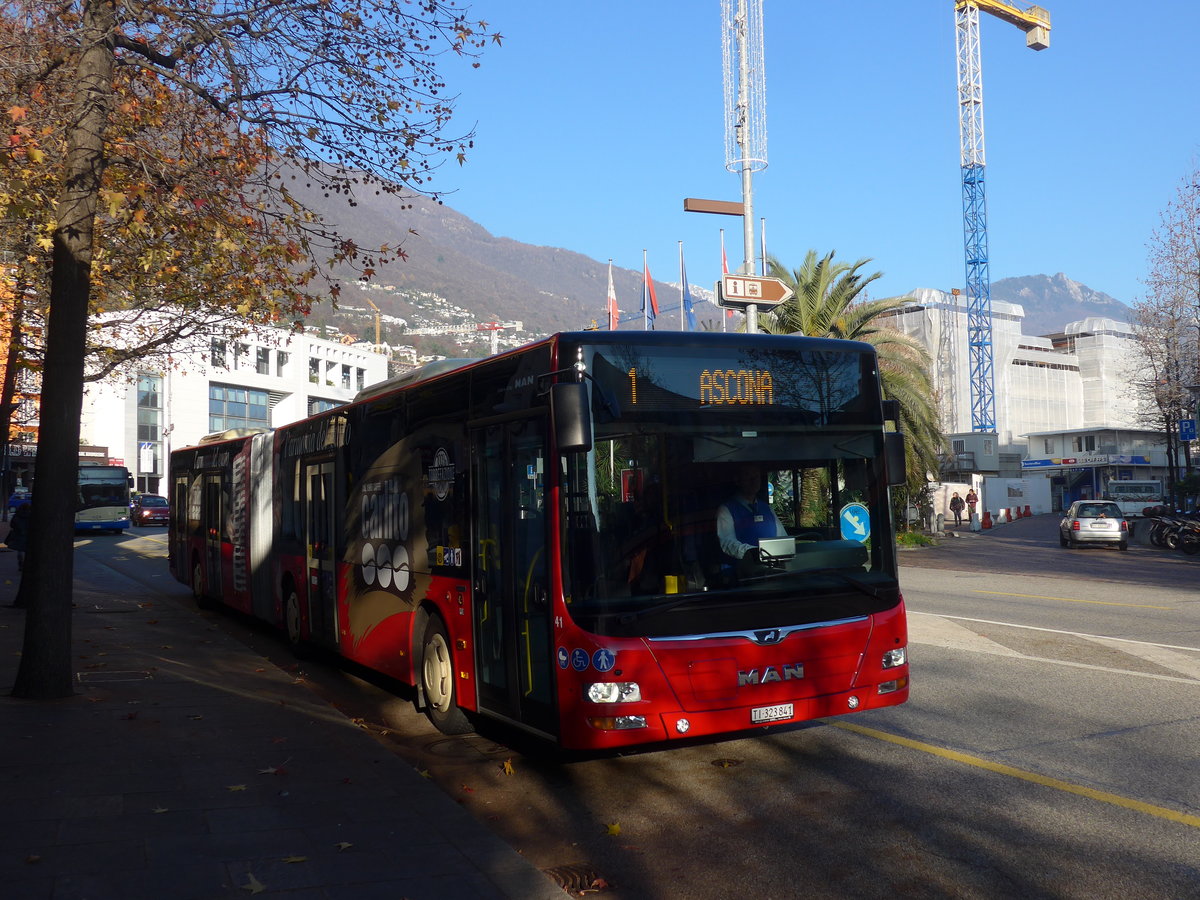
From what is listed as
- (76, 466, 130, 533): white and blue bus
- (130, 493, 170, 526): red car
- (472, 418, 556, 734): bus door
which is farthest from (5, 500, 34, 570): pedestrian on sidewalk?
(130, 493, 170, 526): red car

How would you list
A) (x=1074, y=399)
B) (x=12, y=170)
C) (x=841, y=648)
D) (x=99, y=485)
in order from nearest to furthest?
1. (x=841, y=648)
2. (x=12, y=170)
3. (x=99, y=485)
4. (x=1074, y=399)

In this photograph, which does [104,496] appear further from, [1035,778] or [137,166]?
[1035,778]

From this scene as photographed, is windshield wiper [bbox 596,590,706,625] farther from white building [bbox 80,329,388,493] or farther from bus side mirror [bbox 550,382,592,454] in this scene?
white building [bbox 80,329,388,493]

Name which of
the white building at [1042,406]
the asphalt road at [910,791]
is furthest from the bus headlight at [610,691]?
the white building at [1042,406]

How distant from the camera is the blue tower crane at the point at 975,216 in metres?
97.4

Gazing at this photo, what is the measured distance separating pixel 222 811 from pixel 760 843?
9.65 feet

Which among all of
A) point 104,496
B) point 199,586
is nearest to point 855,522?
point 199,586

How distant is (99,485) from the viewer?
4844 cm

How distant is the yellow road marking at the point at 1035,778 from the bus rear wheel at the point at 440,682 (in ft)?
9.65

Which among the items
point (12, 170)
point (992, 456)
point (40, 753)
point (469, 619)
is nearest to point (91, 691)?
point (40, 753)

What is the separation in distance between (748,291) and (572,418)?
11.9 m

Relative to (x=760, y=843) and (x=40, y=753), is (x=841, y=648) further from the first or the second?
(x=40, y=753)

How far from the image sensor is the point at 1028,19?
107m

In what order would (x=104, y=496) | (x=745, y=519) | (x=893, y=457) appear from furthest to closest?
(x=104, y=496) < (x=893, y=457) < (x=745, y=519)
